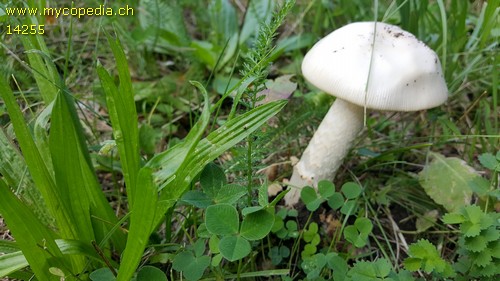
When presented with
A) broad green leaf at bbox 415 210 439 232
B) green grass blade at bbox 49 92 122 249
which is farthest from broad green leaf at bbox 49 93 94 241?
broad green leaf at bbox 415 210 439 232

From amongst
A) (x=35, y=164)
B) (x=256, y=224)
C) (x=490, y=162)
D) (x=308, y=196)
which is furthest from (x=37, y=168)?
(x=490, y=162)

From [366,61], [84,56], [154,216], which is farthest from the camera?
[84,56]

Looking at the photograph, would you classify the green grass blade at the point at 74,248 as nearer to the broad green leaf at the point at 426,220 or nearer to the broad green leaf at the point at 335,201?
the broad green leaf at the point at 335,201

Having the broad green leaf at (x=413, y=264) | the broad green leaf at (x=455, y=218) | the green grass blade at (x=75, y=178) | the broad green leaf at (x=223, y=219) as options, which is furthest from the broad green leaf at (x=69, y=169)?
the broad green leaf at (x=455, y=218)

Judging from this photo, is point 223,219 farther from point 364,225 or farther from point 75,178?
point 364,225

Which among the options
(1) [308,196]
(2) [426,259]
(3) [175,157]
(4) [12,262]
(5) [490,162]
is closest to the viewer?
(3) [175,157]

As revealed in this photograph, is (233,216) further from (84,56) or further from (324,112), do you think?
(84,56)

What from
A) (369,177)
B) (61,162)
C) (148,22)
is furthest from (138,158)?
(148,22)
